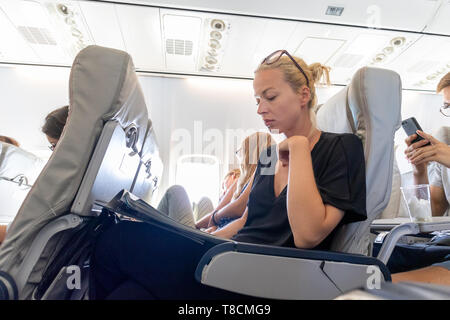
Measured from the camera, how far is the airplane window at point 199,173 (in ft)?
14.4

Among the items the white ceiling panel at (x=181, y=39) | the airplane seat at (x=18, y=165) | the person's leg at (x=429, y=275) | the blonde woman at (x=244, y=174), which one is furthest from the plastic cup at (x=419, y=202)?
the white ceiling panel at (x=181, y=39)

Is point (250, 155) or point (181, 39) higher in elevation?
point (181, 39)

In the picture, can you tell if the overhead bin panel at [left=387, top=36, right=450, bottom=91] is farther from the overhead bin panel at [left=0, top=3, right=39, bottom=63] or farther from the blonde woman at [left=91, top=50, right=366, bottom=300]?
the overhead bin panel at [left=0, top=3, right=39, bottom=63]

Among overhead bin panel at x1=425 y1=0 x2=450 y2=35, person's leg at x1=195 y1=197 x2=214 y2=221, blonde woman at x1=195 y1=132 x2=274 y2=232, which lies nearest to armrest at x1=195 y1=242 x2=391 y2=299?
blonde woman at x1=195 y1=132 x2=274 y2=232

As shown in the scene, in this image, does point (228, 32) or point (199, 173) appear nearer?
point (228, 32)

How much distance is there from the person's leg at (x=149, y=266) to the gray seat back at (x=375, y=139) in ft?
1.43

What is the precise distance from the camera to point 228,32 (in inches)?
143

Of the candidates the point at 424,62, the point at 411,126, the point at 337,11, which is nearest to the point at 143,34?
the point at 337,11

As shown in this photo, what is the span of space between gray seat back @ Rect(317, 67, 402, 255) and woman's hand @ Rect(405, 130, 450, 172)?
2.12 feet

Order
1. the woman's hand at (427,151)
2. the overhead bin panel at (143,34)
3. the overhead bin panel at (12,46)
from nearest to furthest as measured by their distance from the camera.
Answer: the woman's hand at (427,151) < the overhead bin panel at (143,34) < the overhead bin panel at (12,46)

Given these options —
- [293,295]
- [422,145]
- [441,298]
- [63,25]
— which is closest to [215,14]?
[63,25]

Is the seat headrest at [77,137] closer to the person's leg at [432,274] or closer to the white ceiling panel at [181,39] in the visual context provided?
Result: the person's leg at [432,274]

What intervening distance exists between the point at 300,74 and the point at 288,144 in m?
0.36

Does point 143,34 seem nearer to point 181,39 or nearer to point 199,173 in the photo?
point 181,39
